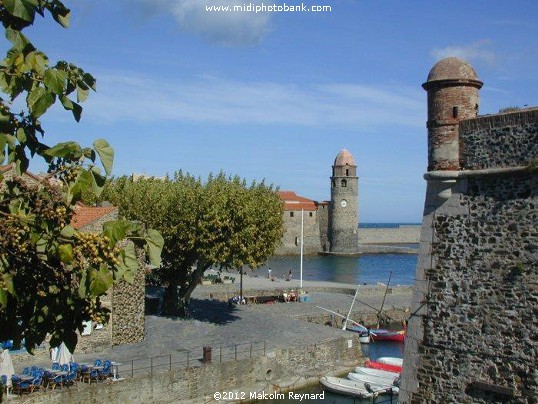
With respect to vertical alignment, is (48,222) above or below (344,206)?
below

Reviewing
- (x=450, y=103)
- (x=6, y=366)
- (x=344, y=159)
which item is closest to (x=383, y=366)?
(x=6, y=366)

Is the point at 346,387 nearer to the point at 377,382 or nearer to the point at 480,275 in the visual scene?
the point at 377,382

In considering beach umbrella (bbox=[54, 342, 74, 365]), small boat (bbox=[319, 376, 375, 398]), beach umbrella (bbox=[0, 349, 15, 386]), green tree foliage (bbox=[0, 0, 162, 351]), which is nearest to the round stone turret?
green tree foliage (bbox=[0, 0, 162, 351])

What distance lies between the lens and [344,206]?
9831 cm

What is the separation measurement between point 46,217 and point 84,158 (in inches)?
22.1

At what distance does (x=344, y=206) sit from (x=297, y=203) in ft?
38.5

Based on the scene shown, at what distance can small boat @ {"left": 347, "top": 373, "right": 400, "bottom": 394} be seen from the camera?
23531 millimetres

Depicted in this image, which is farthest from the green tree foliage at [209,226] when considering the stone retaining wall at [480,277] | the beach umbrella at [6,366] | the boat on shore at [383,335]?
the stone retaining wall at [480,277]

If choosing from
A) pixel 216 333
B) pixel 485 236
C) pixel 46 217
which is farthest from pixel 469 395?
pixel 216 333

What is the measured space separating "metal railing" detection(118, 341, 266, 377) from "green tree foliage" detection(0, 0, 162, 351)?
14.4 m

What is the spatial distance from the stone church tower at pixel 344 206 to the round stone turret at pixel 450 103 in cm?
8407

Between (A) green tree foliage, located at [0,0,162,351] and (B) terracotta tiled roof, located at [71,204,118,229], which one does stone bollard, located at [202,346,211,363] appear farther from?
(A) green tree foliage, located at [0,0,162,351]

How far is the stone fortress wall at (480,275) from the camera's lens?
10.3 meters

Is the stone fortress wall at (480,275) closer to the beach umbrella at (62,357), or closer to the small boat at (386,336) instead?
the beach umbrella at (62,357)
